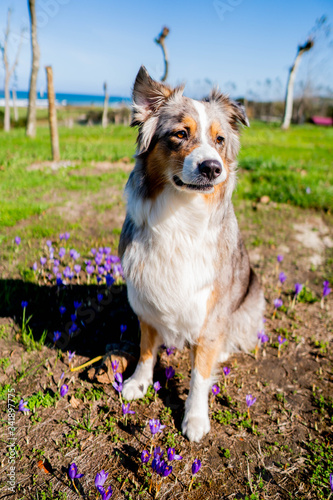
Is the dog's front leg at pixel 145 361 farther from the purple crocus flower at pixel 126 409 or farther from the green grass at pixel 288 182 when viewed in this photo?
the green grass at pixel 288 182

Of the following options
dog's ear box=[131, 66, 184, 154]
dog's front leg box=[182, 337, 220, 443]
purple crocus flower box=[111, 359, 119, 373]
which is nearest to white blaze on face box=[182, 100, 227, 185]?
dog's ear box=[131, 66, 184, 154]

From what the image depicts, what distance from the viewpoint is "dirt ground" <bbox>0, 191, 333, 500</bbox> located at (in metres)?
2.16

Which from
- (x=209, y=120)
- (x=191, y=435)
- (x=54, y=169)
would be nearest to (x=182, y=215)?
(x=209, y=120)

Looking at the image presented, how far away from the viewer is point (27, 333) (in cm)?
322

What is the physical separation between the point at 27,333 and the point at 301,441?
2.47 metres

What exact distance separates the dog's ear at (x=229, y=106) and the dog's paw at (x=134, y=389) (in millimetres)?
2268

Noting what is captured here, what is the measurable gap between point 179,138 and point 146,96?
1.58ft

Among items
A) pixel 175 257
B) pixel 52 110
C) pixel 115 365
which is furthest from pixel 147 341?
pixel 52 110

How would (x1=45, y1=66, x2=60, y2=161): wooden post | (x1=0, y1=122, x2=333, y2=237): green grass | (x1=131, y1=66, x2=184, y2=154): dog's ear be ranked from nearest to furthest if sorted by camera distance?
1. (x1=131, y1=66, x2=184, y2=154): dog's ear
2. (x1=0, y1=122, x2=333, y2=237): green grass
3. (x1=45, y1=66, x2=60, y2=161): wooden post

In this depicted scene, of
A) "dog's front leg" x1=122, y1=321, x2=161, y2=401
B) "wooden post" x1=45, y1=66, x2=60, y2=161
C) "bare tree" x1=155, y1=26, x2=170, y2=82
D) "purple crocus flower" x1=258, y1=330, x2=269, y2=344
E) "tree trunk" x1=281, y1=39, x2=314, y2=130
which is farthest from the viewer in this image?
"tree trunk" x1=281, y1=39, x2=314, y2=130

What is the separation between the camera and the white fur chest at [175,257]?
2.42 metres

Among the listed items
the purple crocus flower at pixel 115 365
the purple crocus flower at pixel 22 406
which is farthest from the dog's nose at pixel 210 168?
the purple crocus flower at pixel 22 406

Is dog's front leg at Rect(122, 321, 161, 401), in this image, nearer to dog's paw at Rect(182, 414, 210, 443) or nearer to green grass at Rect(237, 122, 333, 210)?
dog's paw at Rect(182, 414, 210, 443)

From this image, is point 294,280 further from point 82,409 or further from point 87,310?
point 82,409
